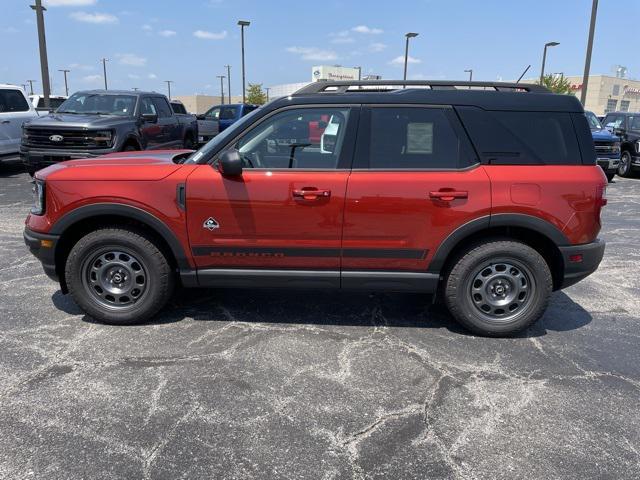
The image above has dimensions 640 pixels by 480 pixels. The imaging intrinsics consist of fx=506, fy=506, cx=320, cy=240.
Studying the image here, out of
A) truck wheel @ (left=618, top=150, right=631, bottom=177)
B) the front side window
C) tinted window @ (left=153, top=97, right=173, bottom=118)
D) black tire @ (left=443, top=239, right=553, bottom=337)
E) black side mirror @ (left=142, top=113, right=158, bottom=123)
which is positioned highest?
tinted window @ (left=153, top=97, right=173, bottom=118)

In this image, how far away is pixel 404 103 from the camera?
3.84 metres

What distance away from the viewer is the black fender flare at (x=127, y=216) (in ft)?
12.6

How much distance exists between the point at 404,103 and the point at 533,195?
3.85 ft

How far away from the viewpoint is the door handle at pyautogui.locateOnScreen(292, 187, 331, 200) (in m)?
3.72

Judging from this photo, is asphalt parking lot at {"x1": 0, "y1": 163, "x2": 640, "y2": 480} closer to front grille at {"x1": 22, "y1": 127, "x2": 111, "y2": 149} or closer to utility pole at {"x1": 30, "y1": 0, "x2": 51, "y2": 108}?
front grille at {"x1": 22, "y1": 127, "x2": 111, "y2": 149}

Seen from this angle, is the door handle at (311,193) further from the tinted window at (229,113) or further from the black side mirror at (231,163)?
the tinted window at (229,113)

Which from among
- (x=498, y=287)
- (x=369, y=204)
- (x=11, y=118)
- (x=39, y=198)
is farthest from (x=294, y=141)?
(x=11, y=118)

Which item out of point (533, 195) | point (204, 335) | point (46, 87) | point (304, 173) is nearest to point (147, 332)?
point (204, 335)

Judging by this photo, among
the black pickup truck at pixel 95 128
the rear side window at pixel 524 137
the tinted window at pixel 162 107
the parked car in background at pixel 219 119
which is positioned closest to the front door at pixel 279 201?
the rear side window at pixel 524 137

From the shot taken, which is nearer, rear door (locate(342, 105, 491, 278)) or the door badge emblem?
rear door (locate(342, 105, 491, 278))

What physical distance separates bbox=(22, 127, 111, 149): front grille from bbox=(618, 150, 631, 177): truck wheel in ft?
46.7

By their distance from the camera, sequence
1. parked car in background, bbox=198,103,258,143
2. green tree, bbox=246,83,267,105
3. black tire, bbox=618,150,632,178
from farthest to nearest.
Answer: green tree, bbox=246,83,267,105
parked car in background, bbox=198,103,258,143
black tire, bbox=618,150,632,178

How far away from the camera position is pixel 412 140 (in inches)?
151

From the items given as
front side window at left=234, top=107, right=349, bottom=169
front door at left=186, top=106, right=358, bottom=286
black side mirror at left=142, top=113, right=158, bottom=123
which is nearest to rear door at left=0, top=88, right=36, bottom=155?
black side mirror at left=142, top=113, right=158, bottom=123
